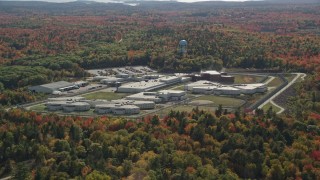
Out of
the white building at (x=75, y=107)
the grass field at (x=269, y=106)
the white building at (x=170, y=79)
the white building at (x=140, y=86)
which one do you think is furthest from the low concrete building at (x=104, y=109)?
the white building at (x=170, y=79)

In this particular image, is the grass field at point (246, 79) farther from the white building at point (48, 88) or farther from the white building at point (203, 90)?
the white building at point (48, 88)

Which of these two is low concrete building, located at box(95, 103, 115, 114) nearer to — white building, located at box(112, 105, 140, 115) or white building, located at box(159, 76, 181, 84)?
white building, located at box(112, 105, 140, 115)

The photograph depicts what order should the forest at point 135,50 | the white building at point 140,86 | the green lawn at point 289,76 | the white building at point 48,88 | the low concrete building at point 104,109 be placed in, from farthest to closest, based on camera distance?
the forest at point 135,50
the green lawn at point 289,76
the white building at point 140,86
the white building at point 48,88
the low concrete building at point 104,109

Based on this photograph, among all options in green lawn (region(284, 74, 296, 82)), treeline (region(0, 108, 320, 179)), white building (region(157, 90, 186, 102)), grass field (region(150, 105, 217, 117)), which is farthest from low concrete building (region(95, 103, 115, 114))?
green lawn (region(284, 74, 296, 82))

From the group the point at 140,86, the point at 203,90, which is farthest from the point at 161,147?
the point at 140,86

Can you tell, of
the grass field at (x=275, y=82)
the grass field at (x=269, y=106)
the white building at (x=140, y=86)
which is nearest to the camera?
the grass field at (x=269, y=106)


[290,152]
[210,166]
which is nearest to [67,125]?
[210,166]

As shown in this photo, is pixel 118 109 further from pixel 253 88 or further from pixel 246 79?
pixel 246 79

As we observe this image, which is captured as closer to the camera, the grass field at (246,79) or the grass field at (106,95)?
the grass field at (106,95)

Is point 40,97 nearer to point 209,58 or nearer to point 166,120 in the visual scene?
point 166,120
